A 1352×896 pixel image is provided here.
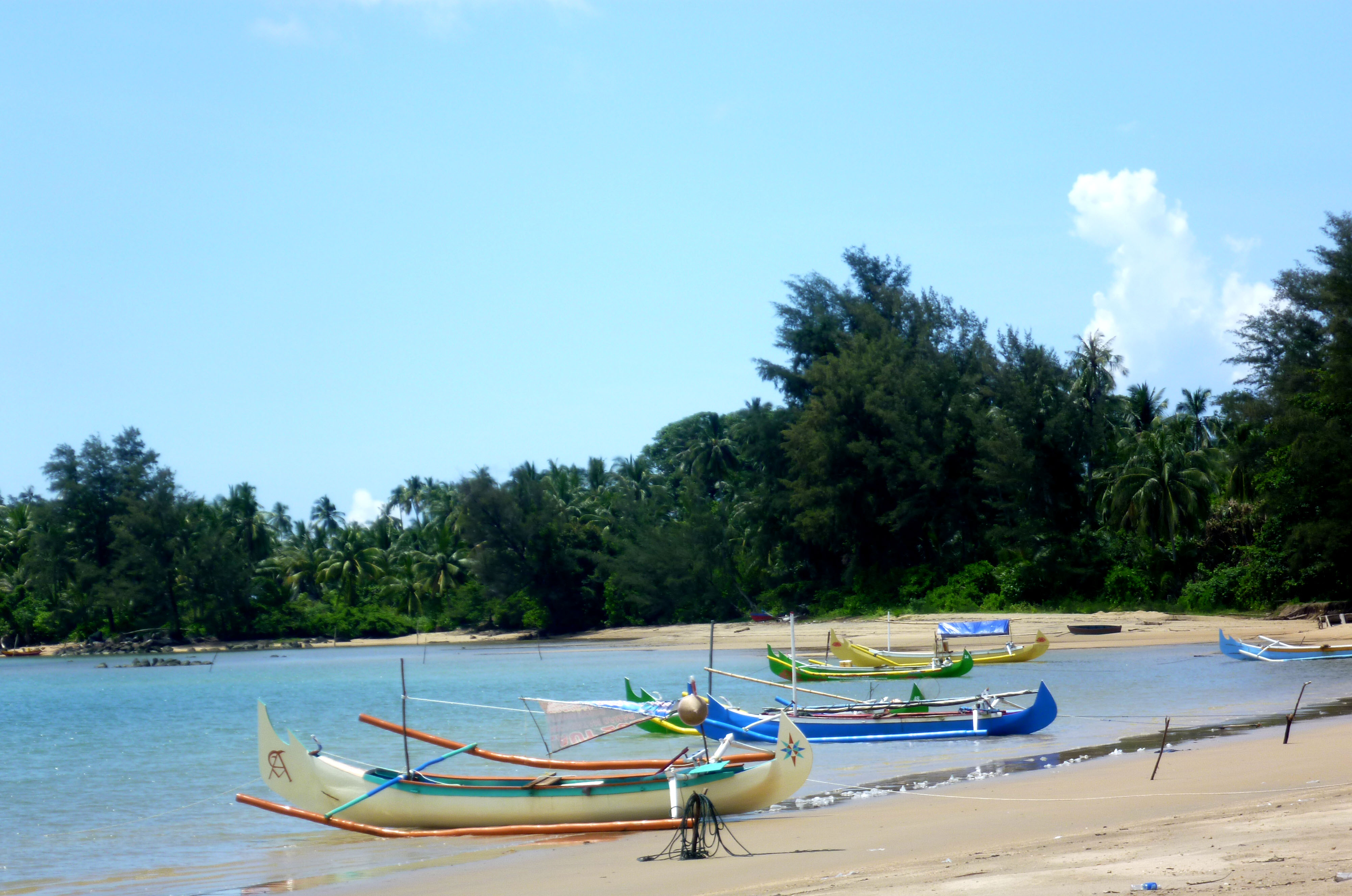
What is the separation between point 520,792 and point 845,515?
44.2 meters

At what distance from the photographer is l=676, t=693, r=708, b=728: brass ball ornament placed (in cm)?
1138

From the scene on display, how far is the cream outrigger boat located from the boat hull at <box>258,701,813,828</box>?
0.4 inches

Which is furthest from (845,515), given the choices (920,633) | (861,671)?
(861,671)

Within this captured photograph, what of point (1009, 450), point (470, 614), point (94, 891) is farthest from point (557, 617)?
point (94, 891)

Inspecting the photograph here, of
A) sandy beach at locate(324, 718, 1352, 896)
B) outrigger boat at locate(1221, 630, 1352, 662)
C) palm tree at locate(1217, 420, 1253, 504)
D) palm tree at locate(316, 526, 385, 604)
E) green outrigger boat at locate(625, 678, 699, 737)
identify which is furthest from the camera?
palm tree at locate(316, 526, 385, 604)

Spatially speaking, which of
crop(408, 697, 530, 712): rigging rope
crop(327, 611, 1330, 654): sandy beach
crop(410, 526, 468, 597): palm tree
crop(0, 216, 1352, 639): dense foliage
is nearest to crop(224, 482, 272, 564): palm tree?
crop(0, 216, 1352, 639): dense foliage

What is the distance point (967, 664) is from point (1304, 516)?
17.7m

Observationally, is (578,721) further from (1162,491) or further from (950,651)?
(1162,491)

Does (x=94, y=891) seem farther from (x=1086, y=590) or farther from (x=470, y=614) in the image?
(x=470, y=614)

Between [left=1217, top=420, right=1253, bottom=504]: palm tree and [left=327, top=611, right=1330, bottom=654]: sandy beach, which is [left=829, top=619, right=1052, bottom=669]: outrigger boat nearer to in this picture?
[left=327, top=611, right=1330, bottom=654]: sandy beach

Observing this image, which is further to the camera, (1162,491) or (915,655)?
(1162,491)

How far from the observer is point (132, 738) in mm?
29078

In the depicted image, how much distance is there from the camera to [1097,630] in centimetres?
4206

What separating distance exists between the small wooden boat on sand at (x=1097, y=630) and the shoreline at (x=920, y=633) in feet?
0.68
